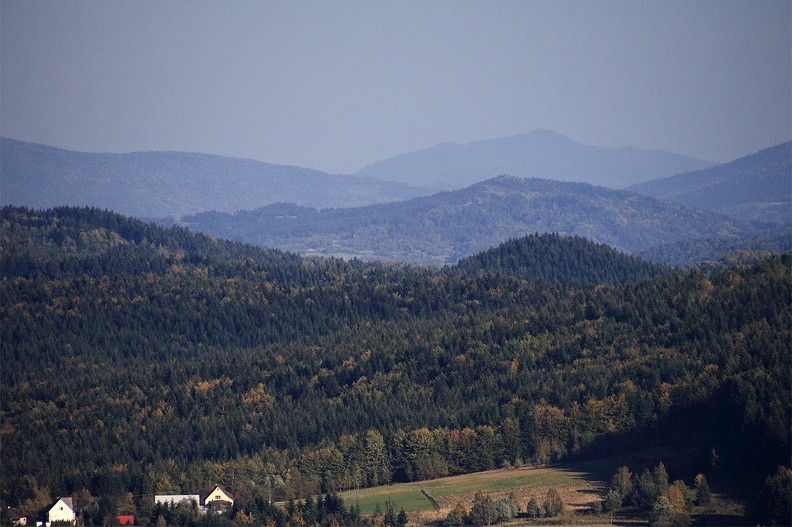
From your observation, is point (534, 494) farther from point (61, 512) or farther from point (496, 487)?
point (61, 512)

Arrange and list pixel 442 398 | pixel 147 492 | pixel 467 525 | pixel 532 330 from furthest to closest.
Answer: pixel 532 330 → pixel 442 398 → pixel 147 492 → pixel 467 525

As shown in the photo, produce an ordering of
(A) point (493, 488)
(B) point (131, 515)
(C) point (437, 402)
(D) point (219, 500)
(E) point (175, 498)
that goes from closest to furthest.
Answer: (B) point (131, 515) < (D) point (219, 500) < (A) point (493, 488) < (E) point (175, 498) < (C) point (437, 402)

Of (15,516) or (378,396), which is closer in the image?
(15,516)

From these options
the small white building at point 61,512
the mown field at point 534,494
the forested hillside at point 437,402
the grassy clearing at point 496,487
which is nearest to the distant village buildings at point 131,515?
the small white building at point 61,512

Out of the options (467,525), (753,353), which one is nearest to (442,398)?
(753,353)

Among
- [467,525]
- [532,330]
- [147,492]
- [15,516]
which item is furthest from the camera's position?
[532,330]

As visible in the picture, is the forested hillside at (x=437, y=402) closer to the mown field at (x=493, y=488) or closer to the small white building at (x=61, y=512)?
the small white building at (x=61, y=512)

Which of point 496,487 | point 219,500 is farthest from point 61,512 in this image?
point 496,487

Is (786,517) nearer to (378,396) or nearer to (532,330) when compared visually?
(378,396)

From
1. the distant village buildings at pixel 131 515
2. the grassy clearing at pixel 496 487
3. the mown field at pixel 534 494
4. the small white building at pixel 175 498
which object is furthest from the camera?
→ the small white building at pixel 175 498

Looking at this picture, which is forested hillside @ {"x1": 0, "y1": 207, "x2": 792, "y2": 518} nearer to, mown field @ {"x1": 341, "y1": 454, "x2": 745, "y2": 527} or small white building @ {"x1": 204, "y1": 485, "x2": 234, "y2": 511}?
small white building @ {"x1": 204, "y1": 485, "x2": 234, "y2": 511}

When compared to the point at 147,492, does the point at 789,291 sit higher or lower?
higher

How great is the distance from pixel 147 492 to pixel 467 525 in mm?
30215

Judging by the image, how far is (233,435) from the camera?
462 feet
